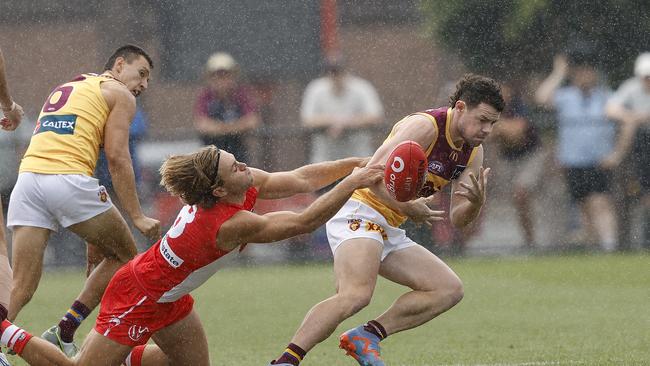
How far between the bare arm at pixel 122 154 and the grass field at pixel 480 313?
1.16 metres

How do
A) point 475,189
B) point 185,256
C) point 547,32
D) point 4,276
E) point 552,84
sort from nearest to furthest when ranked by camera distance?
point 185,256 → point 4,276 → point 475,189 → point 552,84 → point 547,32

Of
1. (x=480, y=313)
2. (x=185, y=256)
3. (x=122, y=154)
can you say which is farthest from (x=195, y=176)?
(x=480, y=313)

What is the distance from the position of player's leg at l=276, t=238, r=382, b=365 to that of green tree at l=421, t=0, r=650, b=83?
382 inches

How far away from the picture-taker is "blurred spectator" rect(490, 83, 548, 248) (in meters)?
14.6

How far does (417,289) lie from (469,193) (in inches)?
24.0

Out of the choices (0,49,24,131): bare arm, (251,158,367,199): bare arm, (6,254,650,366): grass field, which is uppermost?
(0,49,24,131): bare arm

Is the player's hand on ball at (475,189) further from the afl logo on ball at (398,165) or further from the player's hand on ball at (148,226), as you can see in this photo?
the player's hand on ball at (148,226)

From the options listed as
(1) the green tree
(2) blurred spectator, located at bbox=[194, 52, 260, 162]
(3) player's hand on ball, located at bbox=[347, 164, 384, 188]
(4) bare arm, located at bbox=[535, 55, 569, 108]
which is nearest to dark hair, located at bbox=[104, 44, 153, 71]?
(3) player's hand on ball, located at bbox=[347, 164, 384, 188]

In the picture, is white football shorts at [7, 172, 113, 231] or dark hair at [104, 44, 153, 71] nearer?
white football shorts at [7, 172, 113, 231]

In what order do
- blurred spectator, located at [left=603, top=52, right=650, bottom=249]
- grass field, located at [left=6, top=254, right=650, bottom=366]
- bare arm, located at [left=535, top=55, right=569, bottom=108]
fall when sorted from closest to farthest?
1. grass field, located at [left=6, top=254, right=650, bottom=366]
2. blurred spectator, located at [left=603, top=52, right=650, bottom=249]
3. bare arm, located at [left=535, top=55, right=569, bottom=108]

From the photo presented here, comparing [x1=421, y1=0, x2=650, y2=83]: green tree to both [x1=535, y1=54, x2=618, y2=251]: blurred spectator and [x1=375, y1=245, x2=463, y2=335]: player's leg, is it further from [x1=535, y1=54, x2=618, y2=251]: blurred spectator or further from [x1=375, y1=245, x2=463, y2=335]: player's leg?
[x1=375, y1=245, x2=463, y2=335]: player's leg

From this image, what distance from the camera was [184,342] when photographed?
675 centimetres

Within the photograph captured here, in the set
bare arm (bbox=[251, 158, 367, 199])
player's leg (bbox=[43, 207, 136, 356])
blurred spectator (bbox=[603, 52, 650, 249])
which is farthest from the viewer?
blurred spectator (bbox=[603, 52, 650, 249])

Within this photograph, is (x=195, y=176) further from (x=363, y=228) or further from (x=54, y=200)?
(x=54, y=200)
